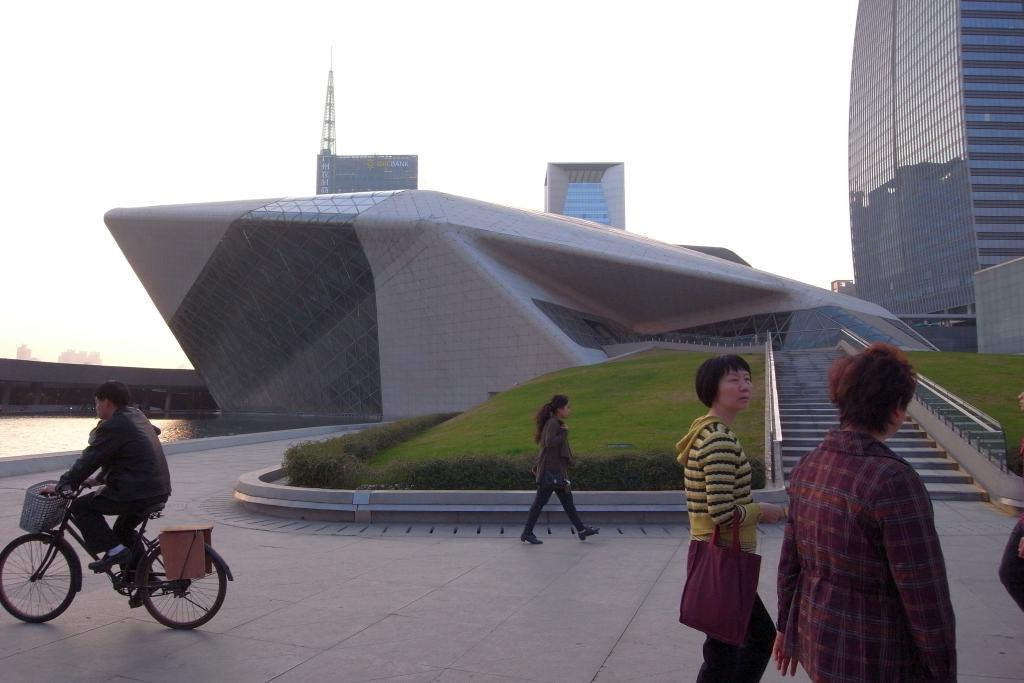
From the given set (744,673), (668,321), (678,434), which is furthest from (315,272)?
(744,673)

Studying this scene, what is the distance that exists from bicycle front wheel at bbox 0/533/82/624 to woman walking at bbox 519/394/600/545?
4.58m

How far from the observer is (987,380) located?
63.3 ft

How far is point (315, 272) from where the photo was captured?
38.8 metres

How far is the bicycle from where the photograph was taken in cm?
565

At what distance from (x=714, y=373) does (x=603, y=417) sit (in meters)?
14.1

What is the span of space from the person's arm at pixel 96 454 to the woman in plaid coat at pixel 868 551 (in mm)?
4885

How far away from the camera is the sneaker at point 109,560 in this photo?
5594mm

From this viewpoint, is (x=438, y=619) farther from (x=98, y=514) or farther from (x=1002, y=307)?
(x=1002, y=307)

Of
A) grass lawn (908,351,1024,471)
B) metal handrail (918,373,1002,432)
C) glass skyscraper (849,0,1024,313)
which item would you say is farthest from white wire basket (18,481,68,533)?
glass skyscraper (849,0,1024,313)

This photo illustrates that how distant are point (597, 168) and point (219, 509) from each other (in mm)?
176094

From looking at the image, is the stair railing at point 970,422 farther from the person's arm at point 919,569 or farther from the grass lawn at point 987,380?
the person's arm at point 919,569

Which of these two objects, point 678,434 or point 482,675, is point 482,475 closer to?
point 678,434

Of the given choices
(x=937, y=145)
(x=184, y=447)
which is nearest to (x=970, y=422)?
(x=184, y=447)

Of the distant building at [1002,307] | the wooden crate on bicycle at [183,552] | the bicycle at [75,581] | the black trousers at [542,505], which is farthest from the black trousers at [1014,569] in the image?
the distant building at [1002,307]
